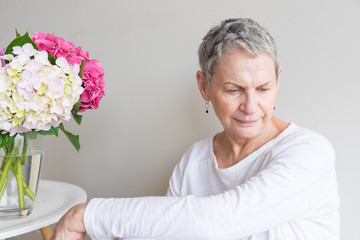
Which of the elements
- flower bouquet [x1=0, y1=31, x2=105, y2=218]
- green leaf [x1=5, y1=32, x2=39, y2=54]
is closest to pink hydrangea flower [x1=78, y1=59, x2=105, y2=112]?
flower bouquet [x1=0, y1=31, x2=105, y2=218]

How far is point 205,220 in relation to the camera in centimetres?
85

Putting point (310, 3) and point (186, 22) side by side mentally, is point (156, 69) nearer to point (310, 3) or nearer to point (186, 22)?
point (186, 22)

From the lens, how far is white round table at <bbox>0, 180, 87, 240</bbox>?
1.15 m

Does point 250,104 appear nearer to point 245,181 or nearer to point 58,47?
point 245,181

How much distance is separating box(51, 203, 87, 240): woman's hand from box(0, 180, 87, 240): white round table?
227 mm

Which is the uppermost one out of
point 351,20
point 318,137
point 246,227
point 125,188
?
point 351,20

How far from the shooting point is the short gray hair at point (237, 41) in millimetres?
1036

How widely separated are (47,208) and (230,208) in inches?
29.1

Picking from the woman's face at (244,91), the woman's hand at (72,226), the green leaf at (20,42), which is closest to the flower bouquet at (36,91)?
the green leaf at (20,42)

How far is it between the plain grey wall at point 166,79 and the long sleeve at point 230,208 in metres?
0.41

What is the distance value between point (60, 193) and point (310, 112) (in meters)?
0.95

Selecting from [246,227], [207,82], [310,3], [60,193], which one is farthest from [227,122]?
[60,193]

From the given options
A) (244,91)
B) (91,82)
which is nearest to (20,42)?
(91,82)

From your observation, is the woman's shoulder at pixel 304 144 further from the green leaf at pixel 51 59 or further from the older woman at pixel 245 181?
the green leaf at pixel 51 59
